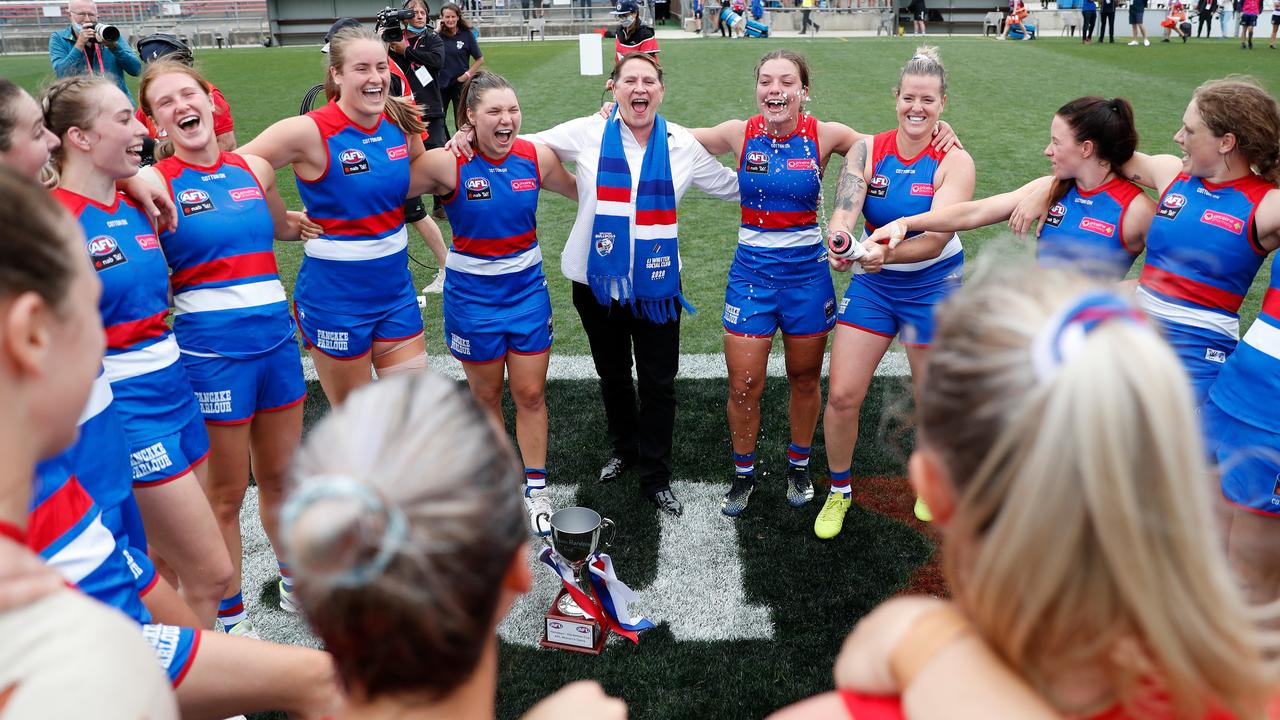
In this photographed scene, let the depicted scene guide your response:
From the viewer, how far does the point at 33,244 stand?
47.1 inches

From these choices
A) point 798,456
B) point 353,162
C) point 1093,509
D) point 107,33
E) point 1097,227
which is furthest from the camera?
point 107,33

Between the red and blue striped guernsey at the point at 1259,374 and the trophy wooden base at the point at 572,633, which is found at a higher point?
the red and blue striped guernsey at the point at 1259,374

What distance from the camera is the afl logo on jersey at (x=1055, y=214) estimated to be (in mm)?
3758

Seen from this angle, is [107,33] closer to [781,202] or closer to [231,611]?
[231,611]

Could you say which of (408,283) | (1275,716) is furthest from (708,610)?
(1275,716)

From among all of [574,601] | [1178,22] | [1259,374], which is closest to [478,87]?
[574,601]

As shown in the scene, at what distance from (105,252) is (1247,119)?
3.94 m

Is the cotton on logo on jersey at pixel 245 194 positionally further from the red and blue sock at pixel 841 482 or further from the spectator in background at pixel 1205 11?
the spectator in background at pixel 1205 11

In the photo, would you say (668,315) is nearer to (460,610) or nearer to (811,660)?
(811,660)

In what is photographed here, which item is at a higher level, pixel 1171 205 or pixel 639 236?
pixel 1171 205

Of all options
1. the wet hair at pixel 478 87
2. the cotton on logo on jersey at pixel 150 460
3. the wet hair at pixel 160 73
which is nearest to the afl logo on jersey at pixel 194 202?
the wet hair at pixel 160 73

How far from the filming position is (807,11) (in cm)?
3288

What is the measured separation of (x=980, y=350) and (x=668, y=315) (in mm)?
3313

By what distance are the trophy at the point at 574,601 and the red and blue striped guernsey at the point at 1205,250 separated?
2.38m
